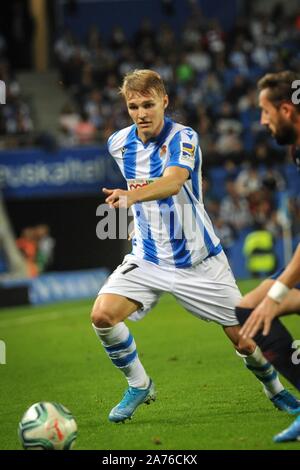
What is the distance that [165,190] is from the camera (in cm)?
707

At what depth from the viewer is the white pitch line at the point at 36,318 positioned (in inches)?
680

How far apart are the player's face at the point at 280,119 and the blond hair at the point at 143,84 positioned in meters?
1.48

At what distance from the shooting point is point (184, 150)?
24.5 ft

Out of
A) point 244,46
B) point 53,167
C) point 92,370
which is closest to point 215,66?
point 244,46

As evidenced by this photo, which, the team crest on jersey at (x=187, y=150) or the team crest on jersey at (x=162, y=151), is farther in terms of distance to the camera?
the team crest on jersey at (x=162, y=151)

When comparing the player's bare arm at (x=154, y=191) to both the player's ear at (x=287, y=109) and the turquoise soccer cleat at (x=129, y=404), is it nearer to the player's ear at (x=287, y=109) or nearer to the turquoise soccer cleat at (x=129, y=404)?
the player's ear at (x=287, y=109)

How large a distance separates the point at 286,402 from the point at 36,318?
10.8 meters

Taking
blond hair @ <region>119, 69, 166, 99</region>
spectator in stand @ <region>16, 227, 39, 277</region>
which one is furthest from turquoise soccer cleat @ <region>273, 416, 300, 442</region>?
spectator in stand @ <region>16, 227, 39, 277</region>

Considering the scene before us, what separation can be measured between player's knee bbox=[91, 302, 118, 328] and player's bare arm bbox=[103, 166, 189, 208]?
942 millimetres

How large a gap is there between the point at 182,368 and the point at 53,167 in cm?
1498

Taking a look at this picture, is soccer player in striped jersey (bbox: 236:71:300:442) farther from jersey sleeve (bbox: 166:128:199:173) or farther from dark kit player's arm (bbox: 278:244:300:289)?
jersey sleeve (bbox: 166:128:199:173)

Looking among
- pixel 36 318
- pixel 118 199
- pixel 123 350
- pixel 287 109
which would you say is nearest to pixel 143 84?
pixel 118 199
